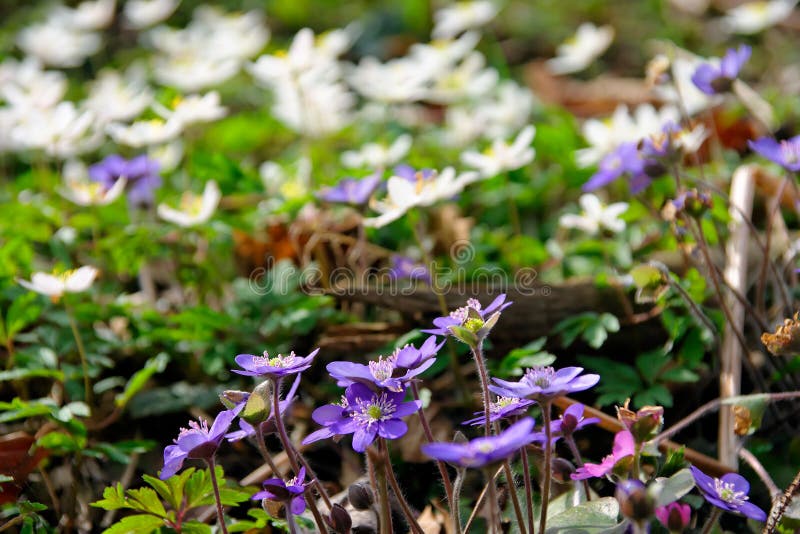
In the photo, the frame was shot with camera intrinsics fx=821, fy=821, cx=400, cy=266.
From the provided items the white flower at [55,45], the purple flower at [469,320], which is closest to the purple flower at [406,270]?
the purple flower at [469,320]

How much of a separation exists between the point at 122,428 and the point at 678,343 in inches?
53.5

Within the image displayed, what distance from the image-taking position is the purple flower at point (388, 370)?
1.24 meters

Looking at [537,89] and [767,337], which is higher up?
[767,337]

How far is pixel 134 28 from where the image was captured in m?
5.14

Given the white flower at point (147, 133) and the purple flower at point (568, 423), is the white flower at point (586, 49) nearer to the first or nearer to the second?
the white flower at point (147, 133)

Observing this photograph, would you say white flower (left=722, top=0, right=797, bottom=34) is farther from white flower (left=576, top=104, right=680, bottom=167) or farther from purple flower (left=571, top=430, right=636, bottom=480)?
purple flower (left=571, top=430, right=636, bottom=480)

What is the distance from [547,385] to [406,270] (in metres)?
0.92

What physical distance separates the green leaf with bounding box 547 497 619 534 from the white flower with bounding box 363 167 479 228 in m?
0.77

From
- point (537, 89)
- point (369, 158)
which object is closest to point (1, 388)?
point (369, 158)

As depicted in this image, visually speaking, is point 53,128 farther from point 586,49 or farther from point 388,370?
point 586,49

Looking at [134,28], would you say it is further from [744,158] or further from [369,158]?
[744,158]

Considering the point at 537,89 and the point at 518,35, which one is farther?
the point at 518,35

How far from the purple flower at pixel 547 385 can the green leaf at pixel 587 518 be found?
8.4 inches

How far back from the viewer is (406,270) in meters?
2.11
